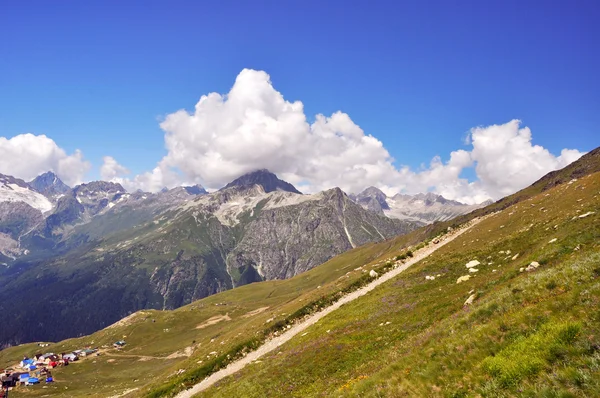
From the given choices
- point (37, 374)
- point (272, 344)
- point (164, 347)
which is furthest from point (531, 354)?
point (164, 347)

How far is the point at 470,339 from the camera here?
1445 centimetres

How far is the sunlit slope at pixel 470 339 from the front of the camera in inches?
417

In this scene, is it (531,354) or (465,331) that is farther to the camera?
(465,331)

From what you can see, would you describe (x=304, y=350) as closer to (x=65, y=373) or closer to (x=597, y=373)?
(x=597, y=373)

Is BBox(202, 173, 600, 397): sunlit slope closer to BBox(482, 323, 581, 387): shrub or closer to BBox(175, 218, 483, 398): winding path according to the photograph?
BBox(482, 323, 581, 387): shrub

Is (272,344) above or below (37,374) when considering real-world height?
below

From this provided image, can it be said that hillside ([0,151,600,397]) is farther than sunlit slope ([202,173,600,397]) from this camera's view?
Yes

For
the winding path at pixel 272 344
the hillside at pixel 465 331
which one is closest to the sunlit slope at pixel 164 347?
the hillside at pixel 465 331

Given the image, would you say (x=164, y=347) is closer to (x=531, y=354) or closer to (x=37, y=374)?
(x=37, y=374)

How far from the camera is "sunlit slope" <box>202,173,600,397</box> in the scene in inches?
417

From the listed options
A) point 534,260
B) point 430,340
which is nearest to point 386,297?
point 534,260

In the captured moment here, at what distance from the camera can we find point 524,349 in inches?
456

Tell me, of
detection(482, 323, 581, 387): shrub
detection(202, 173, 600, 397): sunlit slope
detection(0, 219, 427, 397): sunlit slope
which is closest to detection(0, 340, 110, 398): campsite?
detection(0, 219, 427, 397): sunlit slope

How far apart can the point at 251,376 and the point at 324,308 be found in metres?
24.0
